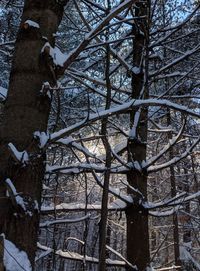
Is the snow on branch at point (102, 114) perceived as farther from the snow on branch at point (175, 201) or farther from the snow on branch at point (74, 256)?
the snow on branch at point (74, 256)

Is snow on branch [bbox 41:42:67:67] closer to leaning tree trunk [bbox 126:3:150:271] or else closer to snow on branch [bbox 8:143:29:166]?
snow on branch [bbox 8:143:29:166]

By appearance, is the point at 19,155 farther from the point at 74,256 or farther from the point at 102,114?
the point at 74,256

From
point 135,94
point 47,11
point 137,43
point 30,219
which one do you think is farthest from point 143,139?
point 30,219

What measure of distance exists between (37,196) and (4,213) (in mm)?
198

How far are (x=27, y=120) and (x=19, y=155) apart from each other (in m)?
0.24

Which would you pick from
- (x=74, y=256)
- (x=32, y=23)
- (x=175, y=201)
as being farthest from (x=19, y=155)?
(x=175, y=201)

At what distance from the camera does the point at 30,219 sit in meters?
1.91

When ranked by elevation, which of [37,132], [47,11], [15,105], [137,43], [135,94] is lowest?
[37,132]

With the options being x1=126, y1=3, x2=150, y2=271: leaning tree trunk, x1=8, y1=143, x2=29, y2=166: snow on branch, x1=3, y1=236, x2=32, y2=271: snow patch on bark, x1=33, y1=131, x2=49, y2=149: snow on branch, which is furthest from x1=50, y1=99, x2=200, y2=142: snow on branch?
x1=126, y1=3, x2=150, y2=271: leaning tree trunk

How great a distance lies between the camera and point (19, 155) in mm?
1962

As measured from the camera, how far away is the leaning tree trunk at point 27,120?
6.15 feet

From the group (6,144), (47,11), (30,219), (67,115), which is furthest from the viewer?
(67,115)

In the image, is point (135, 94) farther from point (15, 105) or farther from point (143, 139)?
point (15, 105)

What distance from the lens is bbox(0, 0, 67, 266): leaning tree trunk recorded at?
1.88 meters
